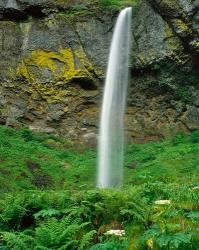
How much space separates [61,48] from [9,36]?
133 inches

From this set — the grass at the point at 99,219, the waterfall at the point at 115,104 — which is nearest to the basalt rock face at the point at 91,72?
the waterfall at the point at 115,104

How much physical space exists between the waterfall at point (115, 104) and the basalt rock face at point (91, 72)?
630 millimetres

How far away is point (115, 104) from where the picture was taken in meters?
27.0

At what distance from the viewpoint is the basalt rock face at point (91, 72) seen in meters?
27.7

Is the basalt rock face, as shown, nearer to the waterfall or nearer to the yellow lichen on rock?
the yellow lichen on rock

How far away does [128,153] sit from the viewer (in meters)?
26.0

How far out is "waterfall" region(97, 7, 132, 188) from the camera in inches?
968

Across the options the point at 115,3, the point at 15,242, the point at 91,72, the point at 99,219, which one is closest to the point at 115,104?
the point at 91,72

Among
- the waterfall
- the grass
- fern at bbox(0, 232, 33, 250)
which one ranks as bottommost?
fern at bbox(0, 232, 33, 250)

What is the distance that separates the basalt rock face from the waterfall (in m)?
0.63

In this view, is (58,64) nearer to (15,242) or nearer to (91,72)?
(91,72)

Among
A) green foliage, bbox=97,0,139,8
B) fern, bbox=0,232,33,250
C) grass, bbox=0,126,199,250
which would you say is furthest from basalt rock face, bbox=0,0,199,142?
fern, bbox=0,232,33,250

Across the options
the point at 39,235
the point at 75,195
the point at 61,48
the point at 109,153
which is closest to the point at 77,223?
the point at 39,235

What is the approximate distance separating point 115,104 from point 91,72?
110 inches
